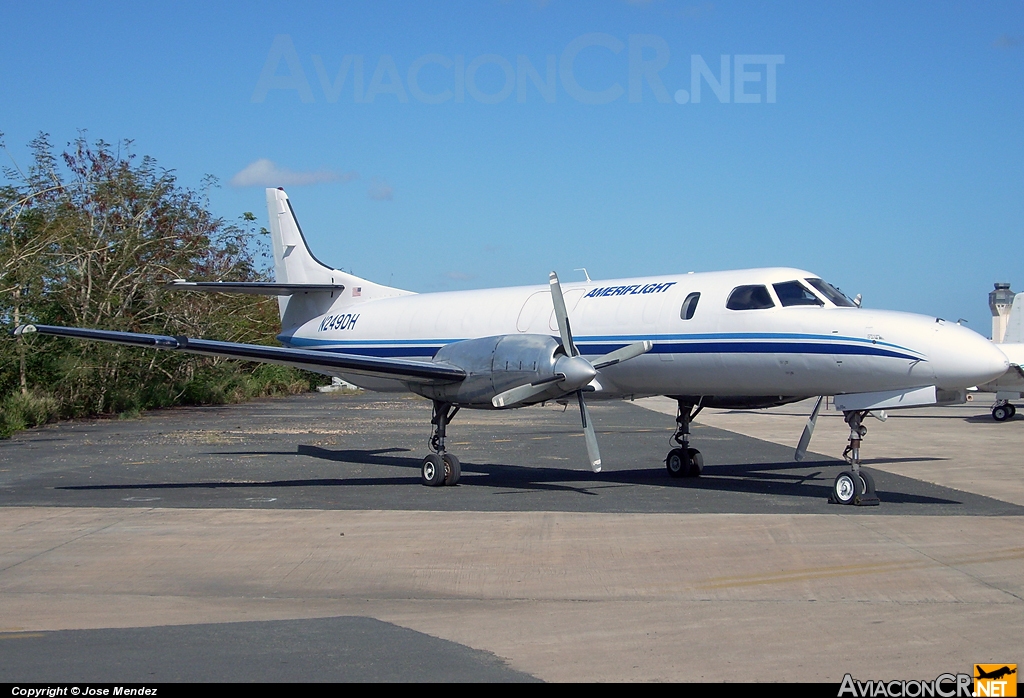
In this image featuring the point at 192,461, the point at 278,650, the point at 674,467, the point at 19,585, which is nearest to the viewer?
the point at 278,650

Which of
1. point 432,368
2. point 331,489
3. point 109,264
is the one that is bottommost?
point 331,489

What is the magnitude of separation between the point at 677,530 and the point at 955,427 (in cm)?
1958

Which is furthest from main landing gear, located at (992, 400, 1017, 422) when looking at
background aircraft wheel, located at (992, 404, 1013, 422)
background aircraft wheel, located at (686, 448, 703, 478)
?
background aircraft wheel, located at (686, 448, 703, 478)

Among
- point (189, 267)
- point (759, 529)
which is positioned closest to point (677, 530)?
point (759, 529)

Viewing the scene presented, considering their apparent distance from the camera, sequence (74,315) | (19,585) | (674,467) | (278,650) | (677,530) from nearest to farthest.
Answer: (278,650) < (19,585) < (677,530) < (674,467) < (74,315)

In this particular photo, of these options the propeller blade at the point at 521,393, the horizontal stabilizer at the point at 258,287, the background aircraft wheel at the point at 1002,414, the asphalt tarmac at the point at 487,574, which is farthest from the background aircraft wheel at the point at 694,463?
the background aircraft wheel at the point at 1002,414

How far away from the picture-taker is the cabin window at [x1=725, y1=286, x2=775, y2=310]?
13328 millimetres

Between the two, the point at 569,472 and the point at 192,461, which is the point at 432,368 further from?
the point at 192,461

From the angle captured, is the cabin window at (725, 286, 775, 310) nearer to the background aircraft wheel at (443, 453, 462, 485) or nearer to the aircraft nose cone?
the aircraft nose cone

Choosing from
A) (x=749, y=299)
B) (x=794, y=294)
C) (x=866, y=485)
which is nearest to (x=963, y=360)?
(x=866, y=485)

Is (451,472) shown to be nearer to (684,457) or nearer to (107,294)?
(684,457)

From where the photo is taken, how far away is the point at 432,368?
47.5 feet

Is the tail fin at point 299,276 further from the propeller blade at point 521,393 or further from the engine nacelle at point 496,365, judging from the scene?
the propeller blade at point 521,393

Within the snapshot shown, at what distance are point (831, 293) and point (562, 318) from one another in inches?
142
